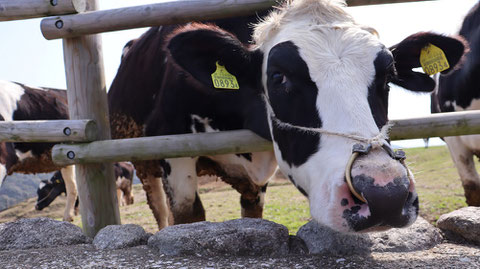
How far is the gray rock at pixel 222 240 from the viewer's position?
268cm

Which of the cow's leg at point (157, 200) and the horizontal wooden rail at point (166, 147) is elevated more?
the horizontal wooden rail at point (166, 147)

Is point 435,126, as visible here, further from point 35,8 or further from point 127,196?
point 127,196

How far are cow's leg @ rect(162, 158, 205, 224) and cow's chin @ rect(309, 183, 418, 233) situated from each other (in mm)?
2040

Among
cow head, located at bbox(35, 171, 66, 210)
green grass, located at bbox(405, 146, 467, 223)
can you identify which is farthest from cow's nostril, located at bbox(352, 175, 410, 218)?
cow head, located at bbox(35, 171, 66, 210)

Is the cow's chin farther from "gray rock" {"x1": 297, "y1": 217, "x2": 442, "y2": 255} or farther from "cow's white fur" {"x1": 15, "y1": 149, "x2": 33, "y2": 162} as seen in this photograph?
"cow's white fur" {"x1": 15, "y1": 149, "x2": 33, "y2": 162}

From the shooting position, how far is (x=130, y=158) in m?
3.41

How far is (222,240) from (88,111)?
66.0 inches

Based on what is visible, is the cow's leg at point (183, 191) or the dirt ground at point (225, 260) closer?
the dirt ground at point (225, 260)

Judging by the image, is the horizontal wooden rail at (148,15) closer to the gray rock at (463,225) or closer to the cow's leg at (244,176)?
the cow's leg at (244,176)

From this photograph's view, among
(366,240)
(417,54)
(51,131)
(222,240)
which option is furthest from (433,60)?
(51,131)

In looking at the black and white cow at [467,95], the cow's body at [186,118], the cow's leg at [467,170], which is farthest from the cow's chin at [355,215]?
Result: the cow's leg at [467,170]

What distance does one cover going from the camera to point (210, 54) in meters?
3.06

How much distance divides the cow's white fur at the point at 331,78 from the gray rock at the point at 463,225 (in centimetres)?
128

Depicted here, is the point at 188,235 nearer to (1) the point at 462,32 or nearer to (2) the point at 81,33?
(2) the point at 81,33
